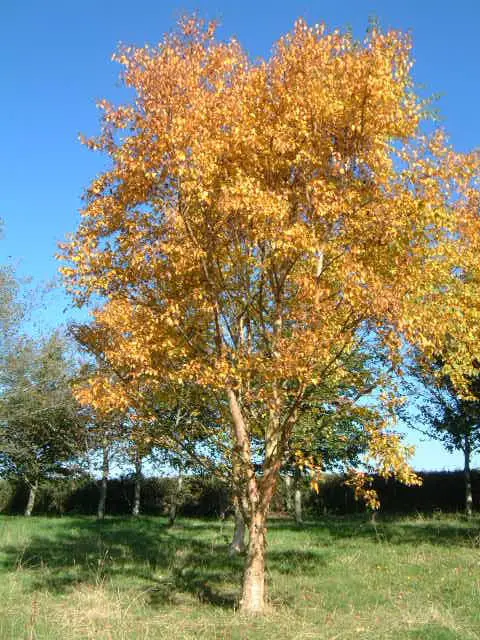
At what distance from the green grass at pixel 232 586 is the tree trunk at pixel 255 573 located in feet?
1.01

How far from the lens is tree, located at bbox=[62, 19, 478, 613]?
9961 mm

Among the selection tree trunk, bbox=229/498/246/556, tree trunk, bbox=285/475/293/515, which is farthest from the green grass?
tree trunk, bbox=285/475/293/515

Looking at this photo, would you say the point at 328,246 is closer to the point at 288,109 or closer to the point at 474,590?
the point at 288,109

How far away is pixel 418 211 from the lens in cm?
1011

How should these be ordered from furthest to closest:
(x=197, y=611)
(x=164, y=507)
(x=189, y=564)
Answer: (x=164, y=507) → (x=189, y=564) → (x=197, y=611)

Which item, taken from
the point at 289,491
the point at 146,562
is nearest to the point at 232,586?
the point at 146,562

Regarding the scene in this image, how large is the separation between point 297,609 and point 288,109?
8915 millimetres

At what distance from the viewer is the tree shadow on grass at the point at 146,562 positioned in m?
13.1

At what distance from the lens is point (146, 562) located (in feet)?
53.8

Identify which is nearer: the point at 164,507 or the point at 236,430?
the point at 236,430

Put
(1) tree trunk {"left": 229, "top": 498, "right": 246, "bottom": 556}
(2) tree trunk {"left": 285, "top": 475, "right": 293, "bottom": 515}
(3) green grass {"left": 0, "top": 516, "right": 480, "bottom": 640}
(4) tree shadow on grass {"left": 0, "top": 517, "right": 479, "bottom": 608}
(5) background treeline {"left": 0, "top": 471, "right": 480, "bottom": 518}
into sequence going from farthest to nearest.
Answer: (5) background treeline {"left": 0, "top": 471, "right": 480, "bottom": 518}
(2) tree trunk {"left": 285, "top": 475, "right": 293, "bottom": 515}
(1) tree trunk {"left": 229, "top": 498, "right": 246, "bottom": 556}
(4) tree shadow on grass {"left": 0, "top": 517, "right": 479, "bottom": 608}
(3) green grass {"left": 0, "top": 516, "right": 480, "bottom": 640}

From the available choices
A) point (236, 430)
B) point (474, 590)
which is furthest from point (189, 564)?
point (474, 590)

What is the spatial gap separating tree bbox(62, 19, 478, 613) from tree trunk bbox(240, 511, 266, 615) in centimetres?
3

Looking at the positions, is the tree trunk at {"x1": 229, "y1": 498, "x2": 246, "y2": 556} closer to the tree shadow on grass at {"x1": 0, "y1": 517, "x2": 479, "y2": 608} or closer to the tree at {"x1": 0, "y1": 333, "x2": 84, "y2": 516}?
the tree shadow on grass at {"x1": 0, "y1": 517, "x2": 479, "y2": 608}
